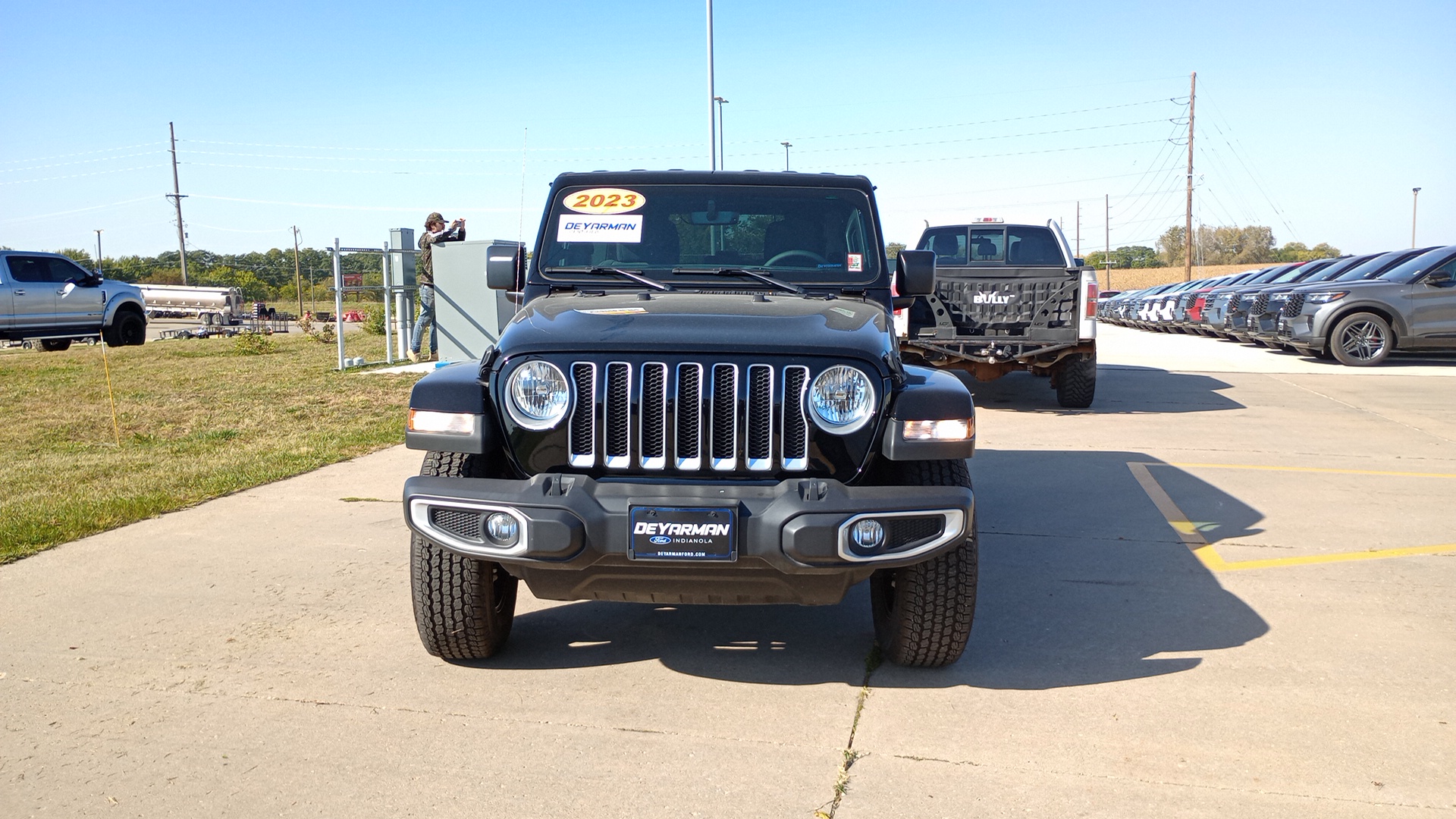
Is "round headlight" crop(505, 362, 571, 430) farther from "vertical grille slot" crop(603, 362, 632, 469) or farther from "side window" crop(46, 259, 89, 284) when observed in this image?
"side window" crop(46, 259, 89, 284)

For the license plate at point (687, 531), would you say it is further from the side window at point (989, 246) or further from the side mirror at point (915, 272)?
the side window at point (989, 246)

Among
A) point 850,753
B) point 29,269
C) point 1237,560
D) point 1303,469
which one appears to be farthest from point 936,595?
point 29,269

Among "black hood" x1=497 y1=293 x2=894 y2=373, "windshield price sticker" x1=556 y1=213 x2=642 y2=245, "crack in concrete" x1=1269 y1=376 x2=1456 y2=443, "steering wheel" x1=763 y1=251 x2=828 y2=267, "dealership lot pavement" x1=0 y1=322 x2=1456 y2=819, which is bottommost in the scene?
"dealership lot pavement" x1=0 y1=322 x2=1456 y2=819

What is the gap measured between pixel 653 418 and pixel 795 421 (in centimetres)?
45

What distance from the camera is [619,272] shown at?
15.3ft

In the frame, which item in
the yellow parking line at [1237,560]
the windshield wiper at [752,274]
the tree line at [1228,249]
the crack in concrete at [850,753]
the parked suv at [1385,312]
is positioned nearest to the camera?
the crack in concrete at [850,753]

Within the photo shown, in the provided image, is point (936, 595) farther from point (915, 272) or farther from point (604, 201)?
point (604, 201)

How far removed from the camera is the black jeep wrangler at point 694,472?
10.8 ft

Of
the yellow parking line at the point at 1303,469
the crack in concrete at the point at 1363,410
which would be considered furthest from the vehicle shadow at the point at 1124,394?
the yellow parking line at the point at 1303,469

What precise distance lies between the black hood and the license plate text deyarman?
0.57 m

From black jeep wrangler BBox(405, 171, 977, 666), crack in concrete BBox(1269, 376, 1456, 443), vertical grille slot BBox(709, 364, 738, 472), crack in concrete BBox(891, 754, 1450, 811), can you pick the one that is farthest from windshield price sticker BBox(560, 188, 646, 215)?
crack in concrete BBox(1269, 376, 1456, 443)

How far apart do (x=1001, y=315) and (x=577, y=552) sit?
8.20 meters

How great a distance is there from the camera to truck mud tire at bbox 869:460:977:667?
143 inches

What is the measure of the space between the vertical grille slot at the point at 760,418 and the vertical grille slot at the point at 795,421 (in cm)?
5
